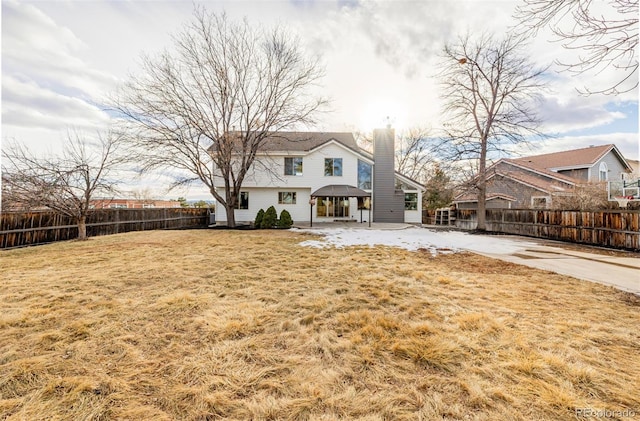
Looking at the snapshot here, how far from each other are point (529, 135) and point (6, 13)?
71.2ft

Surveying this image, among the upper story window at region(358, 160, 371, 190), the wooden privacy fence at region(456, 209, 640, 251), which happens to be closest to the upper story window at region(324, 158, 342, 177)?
the upper story window at region(358, 160, 371, 190)

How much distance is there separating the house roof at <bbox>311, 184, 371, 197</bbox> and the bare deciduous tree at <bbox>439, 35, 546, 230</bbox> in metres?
5.72

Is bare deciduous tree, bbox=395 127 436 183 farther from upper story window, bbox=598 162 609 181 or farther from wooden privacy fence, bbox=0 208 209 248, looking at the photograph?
wooden privacy fence, bbox=0 208 209 248

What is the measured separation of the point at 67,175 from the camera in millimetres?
9789

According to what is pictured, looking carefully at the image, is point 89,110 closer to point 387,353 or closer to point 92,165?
point 92,165

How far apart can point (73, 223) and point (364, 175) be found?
16950 millimetres

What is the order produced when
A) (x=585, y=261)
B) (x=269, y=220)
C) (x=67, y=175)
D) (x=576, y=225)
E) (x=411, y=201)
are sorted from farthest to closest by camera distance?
1. (x=411, y=201)
2. (x=269, y=220)
3. (x=576, y=225)
4. (x=67, y=175)
5. (x=585, y=261)

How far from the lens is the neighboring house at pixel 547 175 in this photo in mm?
19547

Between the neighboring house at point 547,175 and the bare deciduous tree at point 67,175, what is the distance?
21.6 m

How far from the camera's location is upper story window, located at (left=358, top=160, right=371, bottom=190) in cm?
1973

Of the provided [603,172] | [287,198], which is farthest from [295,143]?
[603,172]

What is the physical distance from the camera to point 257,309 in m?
3.59

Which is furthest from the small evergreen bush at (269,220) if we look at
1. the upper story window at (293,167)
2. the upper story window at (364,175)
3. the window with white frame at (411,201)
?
the window with white frame at (411,201)

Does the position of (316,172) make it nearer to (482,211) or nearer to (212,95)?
(212,95)
